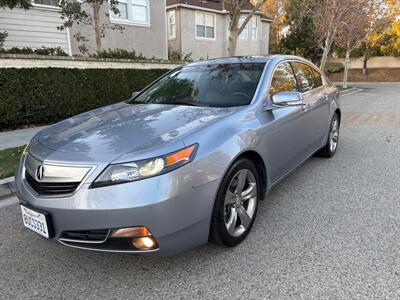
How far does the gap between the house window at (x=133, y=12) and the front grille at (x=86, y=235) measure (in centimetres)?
1334

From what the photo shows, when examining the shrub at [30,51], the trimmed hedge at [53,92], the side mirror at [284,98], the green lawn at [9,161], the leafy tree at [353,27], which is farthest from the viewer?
the leafy tree at [353,27]

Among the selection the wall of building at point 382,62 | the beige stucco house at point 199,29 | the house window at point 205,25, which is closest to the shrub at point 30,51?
the beige stucco house at point 199,29

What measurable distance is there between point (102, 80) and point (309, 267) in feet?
25.8

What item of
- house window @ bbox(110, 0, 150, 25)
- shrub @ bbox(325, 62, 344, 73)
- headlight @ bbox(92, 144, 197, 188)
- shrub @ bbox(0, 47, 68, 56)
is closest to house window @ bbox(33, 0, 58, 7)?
house window @ bbox(110, 0, 150, 25)

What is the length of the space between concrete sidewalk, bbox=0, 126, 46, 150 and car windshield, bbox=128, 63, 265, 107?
11.5 ft

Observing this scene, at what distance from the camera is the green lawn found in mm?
4637

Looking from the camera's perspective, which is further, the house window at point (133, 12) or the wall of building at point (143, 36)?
the house window at point (133, 12)

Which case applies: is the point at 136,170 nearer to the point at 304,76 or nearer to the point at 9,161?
the point at 304,76

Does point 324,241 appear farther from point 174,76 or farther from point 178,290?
point 174,76

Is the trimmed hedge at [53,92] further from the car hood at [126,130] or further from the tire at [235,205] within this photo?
the tire at [235,205]

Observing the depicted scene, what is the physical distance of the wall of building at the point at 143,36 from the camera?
1398 cm

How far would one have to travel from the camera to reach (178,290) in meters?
2.45

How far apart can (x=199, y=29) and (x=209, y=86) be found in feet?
66.1

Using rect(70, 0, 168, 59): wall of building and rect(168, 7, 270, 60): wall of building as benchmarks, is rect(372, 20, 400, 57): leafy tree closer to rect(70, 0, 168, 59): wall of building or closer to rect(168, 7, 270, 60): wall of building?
rect(168, 7, 270, 60): wall of building
